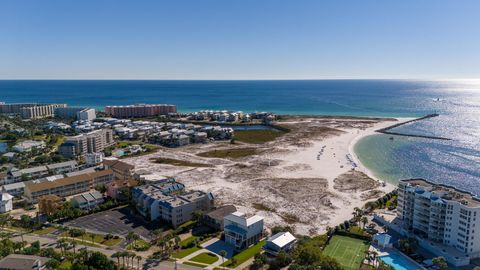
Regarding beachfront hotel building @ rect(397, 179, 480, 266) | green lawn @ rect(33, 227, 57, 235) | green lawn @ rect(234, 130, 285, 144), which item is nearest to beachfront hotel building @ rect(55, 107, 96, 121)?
green lawn @ rect(234, 130, 285, 144)

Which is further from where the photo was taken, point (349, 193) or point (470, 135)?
point (470, 135)

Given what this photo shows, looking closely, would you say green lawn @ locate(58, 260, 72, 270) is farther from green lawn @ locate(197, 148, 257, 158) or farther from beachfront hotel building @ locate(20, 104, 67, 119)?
beachfront hotel building @ locate(20, 104, 67, 119)

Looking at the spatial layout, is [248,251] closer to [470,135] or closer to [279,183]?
[279,183]

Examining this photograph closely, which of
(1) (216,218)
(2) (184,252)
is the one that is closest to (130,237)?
(2) (184,252)

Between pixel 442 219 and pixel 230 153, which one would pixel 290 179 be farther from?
pixel 442 219

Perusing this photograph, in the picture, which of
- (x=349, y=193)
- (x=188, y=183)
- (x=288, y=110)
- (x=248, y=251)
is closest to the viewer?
(x=248, y=251)

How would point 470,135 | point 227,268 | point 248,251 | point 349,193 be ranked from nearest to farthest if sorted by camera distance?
point 227,268 < point 248,251 < point 349,193 < point 470,135

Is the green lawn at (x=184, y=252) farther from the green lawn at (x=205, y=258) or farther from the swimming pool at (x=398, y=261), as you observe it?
the swimming pool at (x=398, y=261)

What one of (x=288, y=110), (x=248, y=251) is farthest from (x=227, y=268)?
(x=288, y=110)
